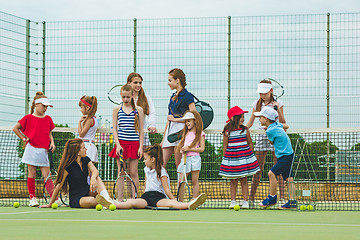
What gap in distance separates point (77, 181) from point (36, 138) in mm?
1040

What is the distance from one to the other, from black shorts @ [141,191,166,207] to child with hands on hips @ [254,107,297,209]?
3.90 ft

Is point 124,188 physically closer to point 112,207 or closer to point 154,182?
point 154,182

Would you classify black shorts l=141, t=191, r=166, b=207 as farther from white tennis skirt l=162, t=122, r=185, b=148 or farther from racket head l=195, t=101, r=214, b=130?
racket head l=195, t=101, r=214, b=130

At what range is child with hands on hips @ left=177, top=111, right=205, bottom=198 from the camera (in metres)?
7.27

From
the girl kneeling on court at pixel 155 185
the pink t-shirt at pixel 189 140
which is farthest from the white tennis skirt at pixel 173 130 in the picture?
the girl kneeling on court at pixel 155 185

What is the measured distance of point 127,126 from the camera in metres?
7.39

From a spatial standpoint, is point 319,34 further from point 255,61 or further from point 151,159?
point 151,159

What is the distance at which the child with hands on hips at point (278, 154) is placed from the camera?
6992mm

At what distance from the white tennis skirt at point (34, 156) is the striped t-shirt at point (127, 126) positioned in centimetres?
112

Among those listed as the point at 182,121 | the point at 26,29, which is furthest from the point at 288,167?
the point at 26,29

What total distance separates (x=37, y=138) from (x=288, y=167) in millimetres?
3199

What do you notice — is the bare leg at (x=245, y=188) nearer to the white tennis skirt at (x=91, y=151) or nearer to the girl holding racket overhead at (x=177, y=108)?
the girl holding racket overhead at (x=177, y=108)

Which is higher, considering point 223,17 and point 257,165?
point 223,17

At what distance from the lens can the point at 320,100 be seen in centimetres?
1075
